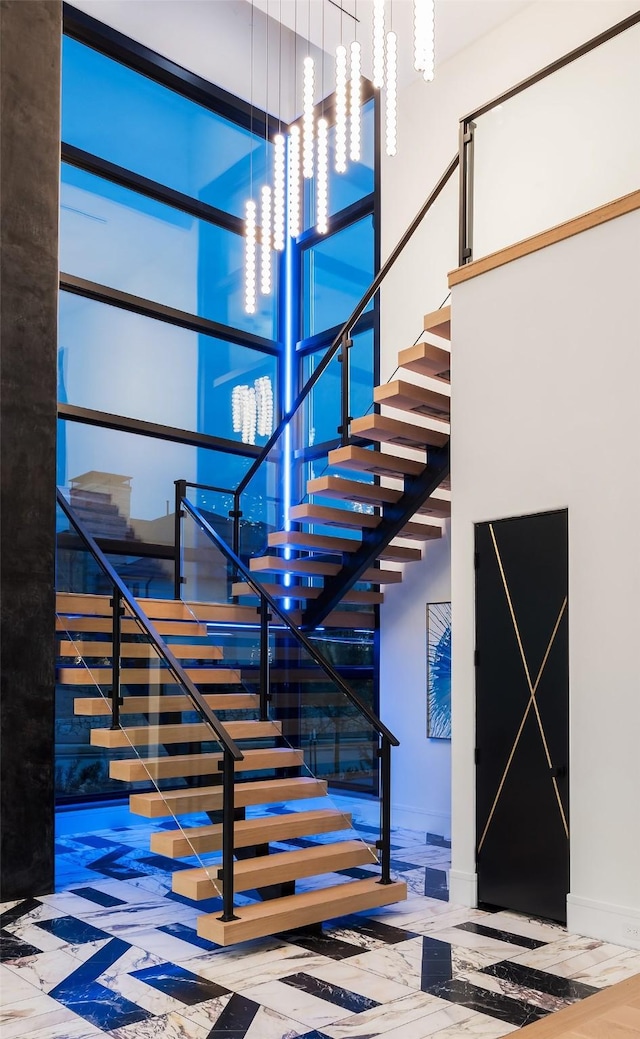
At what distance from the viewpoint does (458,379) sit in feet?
20.1

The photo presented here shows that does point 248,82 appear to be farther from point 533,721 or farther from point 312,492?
point 533,721

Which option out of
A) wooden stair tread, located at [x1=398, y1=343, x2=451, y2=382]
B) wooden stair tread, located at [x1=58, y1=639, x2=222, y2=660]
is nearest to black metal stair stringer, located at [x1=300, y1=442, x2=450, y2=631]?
wooden stair tread, located at [x1=398, y1=343, x2=451, y2=382]

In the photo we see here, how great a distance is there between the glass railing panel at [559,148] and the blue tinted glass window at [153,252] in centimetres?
395

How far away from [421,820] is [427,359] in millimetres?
4000

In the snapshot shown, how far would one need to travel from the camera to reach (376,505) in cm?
773

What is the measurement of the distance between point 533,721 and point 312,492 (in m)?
2.65

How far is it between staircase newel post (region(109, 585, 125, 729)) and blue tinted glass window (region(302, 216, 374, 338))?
14.7ft

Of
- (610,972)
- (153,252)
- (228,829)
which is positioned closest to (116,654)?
(228,829)

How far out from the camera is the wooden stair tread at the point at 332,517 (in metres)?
7.29

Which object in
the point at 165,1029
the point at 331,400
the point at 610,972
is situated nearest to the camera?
the point at 165,1029

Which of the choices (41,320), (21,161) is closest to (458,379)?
(41,320)

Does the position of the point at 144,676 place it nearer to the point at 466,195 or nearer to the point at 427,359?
the point at 427,359

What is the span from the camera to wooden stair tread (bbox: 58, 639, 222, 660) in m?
5.78

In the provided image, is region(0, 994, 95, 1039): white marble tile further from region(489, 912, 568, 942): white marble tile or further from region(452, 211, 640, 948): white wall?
region(452, 211, 640, 948): white wall
